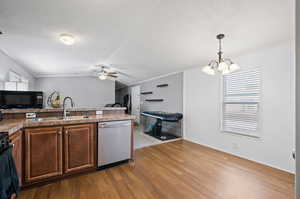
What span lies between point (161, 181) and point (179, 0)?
2.59 meters

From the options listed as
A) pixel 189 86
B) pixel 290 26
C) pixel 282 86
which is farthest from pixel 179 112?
pixel 290 26

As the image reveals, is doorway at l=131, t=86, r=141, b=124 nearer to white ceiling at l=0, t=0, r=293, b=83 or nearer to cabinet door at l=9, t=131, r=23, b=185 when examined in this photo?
white ceiling at l=0, t=0, r=293, b=83

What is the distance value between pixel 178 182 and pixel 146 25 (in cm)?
264

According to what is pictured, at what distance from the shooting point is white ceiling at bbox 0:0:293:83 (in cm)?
186

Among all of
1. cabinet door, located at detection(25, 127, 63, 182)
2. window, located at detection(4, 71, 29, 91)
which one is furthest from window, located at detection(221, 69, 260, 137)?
window, located at detection(4, 71, 29, 91)

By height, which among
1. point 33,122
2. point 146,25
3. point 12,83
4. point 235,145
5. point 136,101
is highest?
point 146,25

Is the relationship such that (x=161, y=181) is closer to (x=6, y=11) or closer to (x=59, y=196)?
(x=59, y=196)

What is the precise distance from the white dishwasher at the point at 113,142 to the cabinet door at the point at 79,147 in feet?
0.41

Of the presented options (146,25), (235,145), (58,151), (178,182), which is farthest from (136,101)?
(178,182)

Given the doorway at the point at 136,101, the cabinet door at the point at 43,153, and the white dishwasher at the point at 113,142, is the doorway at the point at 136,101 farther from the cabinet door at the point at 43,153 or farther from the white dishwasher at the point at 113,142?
the cabinet door at the point at 43,153

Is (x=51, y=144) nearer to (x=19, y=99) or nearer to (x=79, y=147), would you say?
(x=79, y=147)

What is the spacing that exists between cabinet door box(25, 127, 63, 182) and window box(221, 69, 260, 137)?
3.47 metres

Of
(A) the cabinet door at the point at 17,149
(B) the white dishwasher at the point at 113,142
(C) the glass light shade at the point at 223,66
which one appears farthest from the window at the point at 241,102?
(A) the cabinet door at the point at 17,149

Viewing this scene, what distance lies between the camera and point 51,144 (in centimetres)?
197
